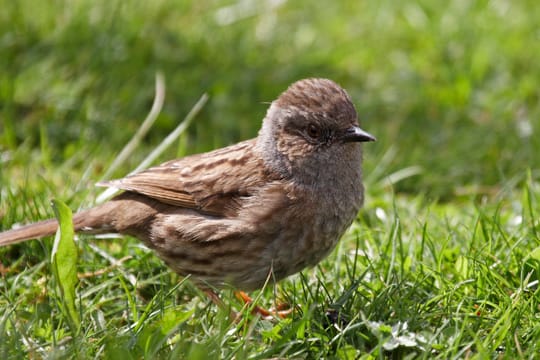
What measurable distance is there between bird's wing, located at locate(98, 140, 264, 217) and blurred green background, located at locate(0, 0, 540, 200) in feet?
4.09

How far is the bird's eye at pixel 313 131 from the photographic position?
5070 millimetres

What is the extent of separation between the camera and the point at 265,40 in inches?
345

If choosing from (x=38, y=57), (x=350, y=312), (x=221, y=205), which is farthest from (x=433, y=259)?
(x=38, y=57)

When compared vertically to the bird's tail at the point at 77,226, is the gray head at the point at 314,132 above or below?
above

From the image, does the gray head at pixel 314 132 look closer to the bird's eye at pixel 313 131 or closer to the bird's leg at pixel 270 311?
the bird's eye at pixel 313 131

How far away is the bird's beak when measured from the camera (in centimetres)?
493

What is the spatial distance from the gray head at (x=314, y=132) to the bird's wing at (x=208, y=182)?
0.14 meters

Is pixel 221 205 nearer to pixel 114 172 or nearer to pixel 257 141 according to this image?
pixel 257 141

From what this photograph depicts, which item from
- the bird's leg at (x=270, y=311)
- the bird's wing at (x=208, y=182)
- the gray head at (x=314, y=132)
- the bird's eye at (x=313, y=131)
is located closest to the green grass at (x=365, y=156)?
the bird's leg at (x=270, y=311)

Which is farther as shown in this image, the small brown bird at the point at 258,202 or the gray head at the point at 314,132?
the gray head at the point at 314,132

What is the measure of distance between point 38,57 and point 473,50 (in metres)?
4.13

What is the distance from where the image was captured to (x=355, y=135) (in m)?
4.96

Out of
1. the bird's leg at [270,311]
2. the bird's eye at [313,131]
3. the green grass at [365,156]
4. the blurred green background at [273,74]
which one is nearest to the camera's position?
the green grass at [365,156]

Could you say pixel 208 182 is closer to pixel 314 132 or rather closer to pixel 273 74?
pixel 314 132
